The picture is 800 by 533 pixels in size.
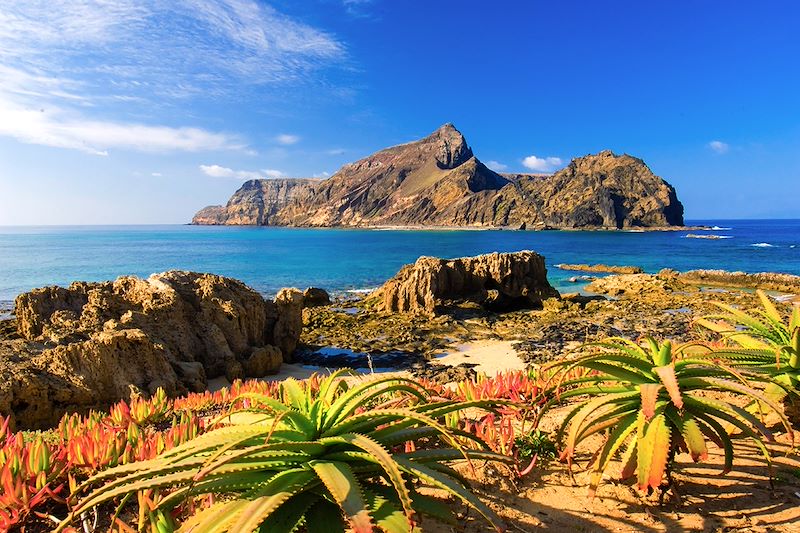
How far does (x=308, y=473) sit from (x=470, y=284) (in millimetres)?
26816

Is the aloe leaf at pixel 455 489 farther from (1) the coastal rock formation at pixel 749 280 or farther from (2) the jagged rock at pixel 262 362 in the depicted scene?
(1) the coastal rock formation at pixel 749 280

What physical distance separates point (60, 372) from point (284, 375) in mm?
7627

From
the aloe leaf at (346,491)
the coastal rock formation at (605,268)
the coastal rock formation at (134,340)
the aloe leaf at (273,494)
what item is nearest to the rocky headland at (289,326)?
the coastal rock formation at (134,340)

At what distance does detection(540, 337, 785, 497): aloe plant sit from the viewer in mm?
2734

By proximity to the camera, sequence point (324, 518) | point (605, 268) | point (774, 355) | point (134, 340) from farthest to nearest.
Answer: point (605, 268)
point (134, 340)
point (774, 355)
point (324, 518)

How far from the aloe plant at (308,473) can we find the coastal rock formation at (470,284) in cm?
2329

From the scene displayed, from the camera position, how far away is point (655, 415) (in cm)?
298

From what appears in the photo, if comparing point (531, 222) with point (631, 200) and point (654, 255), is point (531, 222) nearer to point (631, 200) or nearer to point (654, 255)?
point (631, 200)

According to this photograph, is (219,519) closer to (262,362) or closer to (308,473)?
(308,473)

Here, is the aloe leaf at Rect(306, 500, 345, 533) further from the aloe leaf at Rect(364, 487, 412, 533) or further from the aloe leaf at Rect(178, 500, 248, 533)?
the aloe leaf at Rect(178, 500, 248, 533)

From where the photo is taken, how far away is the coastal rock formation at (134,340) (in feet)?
28.8

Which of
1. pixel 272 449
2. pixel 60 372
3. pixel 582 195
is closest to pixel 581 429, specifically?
pixel 272 449

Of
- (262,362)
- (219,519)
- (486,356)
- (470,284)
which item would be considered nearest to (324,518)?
(219,519)

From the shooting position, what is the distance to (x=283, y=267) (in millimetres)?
61781
